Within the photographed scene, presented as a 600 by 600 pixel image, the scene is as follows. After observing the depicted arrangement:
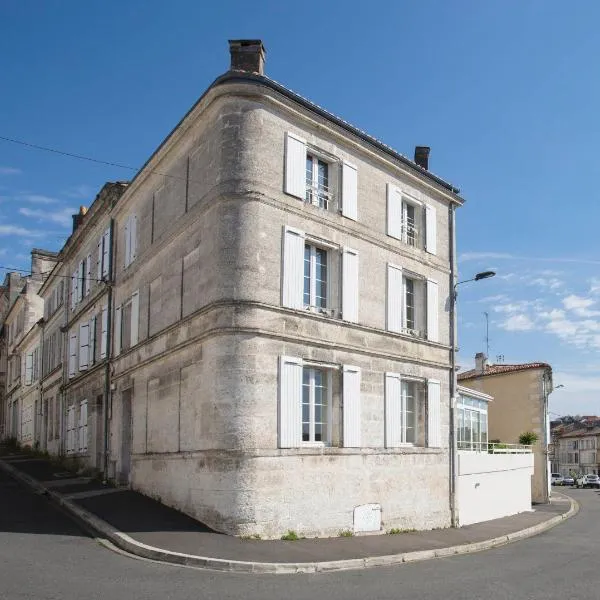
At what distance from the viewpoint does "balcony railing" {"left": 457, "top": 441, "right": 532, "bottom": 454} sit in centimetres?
2063

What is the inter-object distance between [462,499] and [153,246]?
33.3ft

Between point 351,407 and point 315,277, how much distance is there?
109 inches

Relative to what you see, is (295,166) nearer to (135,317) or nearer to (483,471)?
(135,317)

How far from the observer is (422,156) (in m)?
19.8

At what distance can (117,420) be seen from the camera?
744 inches

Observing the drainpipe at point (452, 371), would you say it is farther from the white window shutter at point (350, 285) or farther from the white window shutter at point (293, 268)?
the white window shutter at point (293, 268)

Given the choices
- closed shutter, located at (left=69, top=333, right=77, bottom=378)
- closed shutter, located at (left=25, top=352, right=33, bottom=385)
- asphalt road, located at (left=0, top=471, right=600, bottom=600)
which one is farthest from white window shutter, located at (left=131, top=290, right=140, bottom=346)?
→ closed shutter, located at (left=25, top=352, right=33, bottom=385)

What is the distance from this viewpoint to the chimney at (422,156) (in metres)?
19.7

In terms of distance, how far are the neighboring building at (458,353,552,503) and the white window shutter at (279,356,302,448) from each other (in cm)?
2093

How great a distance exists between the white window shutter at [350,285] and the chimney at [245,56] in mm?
4183

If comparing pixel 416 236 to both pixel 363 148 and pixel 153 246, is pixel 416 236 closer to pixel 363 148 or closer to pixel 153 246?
pixel 363 148

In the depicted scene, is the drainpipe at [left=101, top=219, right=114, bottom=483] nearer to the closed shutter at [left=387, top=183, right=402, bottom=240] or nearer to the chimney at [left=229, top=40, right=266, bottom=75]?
the chimney at [left=229, top=40, right=266, bottom=75]

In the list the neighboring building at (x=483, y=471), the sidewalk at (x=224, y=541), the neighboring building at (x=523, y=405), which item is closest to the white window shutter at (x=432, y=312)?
the neighboring building at (x=483, y=471)

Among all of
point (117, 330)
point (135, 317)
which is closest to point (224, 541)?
point (135, 317)
